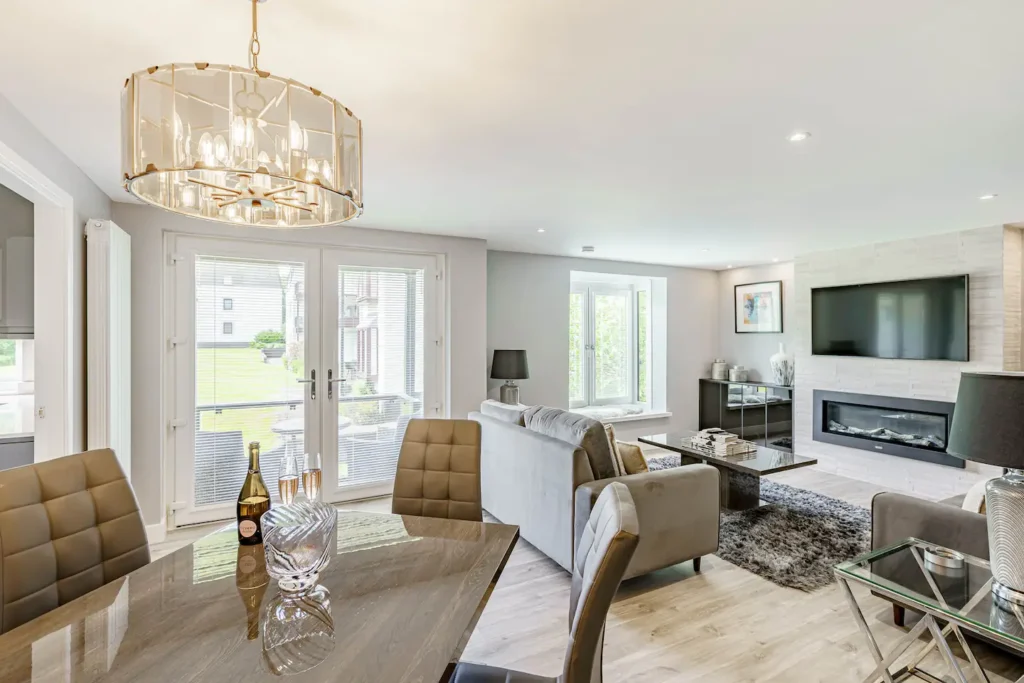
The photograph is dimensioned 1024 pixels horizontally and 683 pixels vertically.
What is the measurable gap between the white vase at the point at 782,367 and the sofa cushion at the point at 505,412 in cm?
378

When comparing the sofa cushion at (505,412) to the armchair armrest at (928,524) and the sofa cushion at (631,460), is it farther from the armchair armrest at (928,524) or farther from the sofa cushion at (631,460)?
the armchair armrest at (928,524)

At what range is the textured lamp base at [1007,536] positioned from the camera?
5.17 feet

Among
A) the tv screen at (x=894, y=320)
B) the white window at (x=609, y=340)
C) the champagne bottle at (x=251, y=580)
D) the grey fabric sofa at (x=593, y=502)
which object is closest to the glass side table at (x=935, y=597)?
the grey fabric sofa at (x=593, y=502)

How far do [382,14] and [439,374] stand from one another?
3.30 m

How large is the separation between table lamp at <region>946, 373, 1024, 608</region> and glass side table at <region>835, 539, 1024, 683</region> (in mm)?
93

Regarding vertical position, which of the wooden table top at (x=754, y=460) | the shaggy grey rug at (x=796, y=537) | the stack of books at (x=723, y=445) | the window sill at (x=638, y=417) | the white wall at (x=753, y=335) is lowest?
the shaggy grey rug at (x=796, y=537)

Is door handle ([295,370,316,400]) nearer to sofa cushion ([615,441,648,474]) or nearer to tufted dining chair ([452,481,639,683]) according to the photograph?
sofa cushion ([615,441,648,474])

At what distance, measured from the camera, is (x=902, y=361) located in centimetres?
456

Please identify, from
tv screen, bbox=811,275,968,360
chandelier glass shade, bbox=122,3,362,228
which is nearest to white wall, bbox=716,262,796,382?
tv screen, bbox=811,275,968,360

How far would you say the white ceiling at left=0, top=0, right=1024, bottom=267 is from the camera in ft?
4.74

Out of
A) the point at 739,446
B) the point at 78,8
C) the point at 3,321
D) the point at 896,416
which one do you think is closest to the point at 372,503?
the point at 3,321

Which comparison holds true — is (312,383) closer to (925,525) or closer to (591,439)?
(591,439)

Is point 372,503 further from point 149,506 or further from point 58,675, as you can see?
point 58,675

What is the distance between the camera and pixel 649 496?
102 inches
